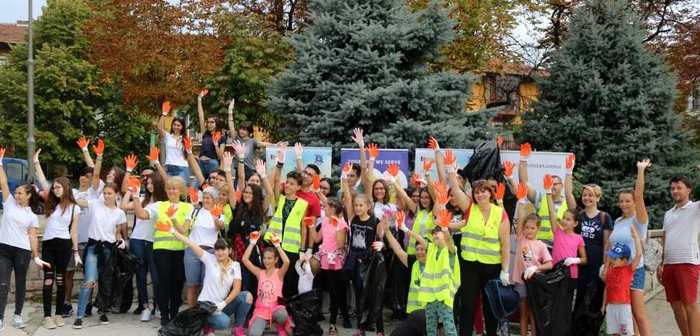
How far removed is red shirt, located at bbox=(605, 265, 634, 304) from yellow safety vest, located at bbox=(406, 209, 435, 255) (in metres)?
1.83

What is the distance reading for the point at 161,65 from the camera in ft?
55.4

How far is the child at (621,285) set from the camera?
270 inches

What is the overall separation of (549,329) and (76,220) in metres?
5.24

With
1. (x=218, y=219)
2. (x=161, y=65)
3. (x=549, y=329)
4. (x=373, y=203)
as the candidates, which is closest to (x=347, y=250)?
(x=373, y=203)

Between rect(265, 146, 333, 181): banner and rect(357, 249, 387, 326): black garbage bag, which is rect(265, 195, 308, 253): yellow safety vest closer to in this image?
rect(357, 249, 387, 326): black garbage bag

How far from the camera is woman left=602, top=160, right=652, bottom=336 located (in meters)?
6.94

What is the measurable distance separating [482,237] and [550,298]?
937 millimetres

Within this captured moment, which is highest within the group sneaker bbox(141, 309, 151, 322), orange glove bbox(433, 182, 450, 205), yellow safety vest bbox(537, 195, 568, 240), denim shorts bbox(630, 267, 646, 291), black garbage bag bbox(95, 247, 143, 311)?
orange glove bbox(433, 182, 450, 205)

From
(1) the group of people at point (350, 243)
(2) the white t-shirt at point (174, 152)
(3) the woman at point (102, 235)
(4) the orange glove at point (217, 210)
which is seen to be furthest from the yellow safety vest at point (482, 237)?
(2) the white t-shirt at point (174, 152)

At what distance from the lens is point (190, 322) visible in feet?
24.9

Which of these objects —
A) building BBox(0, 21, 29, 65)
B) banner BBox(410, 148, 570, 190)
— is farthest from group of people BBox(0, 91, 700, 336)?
building BBox(0, 21, 29, 65)

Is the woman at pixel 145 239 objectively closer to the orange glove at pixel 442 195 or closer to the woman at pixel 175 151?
the woman at pixel 175 151

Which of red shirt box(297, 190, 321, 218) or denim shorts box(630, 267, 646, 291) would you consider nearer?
denim shorts box(630, 267, 646, 291)

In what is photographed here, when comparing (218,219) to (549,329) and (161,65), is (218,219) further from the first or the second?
(161,65)
